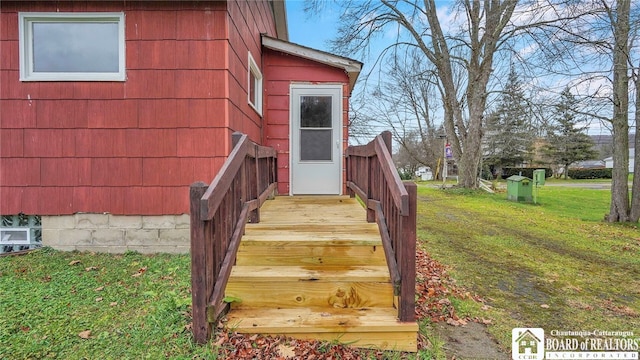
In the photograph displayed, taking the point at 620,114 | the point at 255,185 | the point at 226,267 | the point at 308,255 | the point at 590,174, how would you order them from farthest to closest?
the point at 590,174
the point at 620,114
the point at 255,185
the point at 308,255
the point at 226,267

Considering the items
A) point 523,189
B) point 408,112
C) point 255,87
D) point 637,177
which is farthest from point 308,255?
point 408,112

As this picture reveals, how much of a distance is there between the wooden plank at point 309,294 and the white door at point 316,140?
11.4ft

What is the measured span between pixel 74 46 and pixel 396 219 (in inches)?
165

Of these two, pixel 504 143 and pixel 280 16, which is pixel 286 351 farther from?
pixel 504 143

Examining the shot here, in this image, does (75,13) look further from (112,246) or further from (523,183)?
(523,183)

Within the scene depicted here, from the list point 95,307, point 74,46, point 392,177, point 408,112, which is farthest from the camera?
point 408,112

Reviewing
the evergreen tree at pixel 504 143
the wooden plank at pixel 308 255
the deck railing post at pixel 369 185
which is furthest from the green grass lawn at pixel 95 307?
the evergreen tree at pixel 504 143

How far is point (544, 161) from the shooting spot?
29.0 meters

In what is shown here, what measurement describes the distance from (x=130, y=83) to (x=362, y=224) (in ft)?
10.3

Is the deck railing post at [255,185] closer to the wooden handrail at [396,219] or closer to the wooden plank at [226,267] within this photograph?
the wooden plank at [226,267]

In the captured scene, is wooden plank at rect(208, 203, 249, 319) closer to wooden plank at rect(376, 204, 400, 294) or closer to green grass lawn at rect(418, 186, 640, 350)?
wooden plank at rect(376, 204, 400, 294)

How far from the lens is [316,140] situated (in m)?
5.85

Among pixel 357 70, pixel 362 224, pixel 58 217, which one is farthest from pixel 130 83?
pixel 357 70

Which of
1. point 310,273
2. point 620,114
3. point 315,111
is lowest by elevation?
point 310,273
